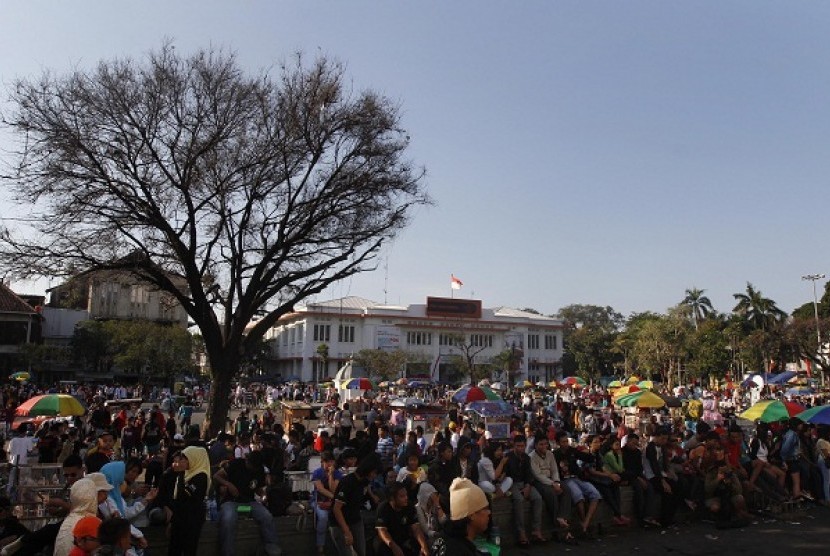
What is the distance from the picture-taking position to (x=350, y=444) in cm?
1241

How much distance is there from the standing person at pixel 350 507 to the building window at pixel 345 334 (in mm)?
60755

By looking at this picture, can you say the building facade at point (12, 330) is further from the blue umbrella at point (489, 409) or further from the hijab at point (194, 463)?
the hijab at point (194, 463)

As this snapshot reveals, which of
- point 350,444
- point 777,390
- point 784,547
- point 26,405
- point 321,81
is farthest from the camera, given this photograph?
point 777,390

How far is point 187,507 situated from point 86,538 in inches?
90.4

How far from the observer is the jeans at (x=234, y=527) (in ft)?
22.8

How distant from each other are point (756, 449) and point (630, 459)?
15.8 feet

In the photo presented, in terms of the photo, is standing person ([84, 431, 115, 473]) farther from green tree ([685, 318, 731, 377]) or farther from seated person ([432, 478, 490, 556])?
green tree ([685, 318, 731, 377])

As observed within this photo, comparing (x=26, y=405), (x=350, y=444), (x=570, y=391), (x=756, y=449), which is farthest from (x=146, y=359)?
(x=756, y=449)

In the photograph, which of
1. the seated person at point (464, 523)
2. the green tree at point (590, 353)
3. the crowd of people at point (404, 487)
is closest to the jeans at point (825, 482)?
the crowd of people at point (404, 487)

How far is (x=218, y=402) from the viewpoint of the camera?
17062mm

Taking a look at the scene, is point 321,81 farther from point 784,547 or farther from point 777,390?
point 777,390

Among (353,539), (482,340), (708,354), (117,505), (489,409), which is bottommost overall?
(353,539)

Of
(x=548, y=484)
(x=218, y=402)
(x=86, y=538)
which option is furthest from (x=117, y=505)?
(x=218, y=402)

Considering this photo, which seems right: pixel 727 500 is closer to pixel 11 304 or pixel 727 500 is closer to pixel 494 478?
pixel 494 478
